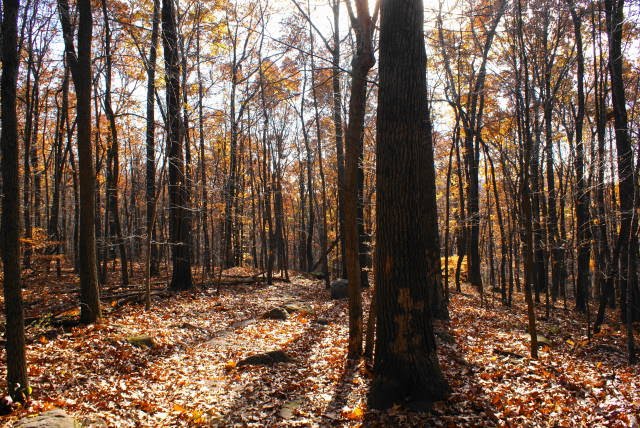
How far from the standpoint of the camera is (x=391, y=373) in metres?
4.90

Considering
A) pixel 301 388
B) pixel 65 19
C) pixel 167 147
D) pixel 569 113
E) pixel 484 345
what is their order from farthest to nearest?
pixel 569 113
pixel 167 147
pixel 65 19
pixel 484 345
pixel 301 388

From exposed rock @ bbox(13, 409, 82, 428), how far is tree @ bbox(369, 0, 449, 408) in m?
3.58

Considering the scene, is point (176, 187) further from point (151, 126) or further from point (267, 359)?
point (267, 359)

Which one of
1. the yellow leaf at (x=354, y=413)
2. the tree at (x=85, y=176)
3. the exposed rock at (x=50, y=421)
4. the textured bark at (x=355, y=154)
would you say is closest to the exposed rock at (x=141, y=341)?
the tree at (x=85, y=176)

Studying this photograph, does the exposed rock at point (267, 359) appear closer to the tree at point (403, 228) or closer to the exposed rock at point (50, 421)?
the tree at point (403, 228)

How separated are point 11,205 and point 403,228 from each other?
4824mm

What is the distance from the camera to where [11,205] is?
4.63 metres

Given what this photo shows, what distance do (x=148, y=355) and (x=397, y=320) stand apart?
5122mm

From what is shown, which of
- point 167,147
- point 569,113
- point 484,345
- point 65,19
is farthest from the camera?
point 569,113

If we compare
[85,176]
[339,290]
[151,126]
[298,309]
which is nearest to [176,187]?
[151,126]

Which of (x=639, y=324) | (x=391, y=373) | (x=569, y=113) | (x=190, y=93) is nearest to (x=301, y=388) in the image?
(x=391, y=373)

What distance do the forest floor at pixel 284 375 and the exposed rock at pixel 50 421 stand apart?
15.2 inches

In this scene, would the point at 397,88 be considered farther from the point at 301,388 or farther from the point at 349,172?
the point at 301,388

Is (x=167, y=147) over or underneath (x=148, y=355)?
over
